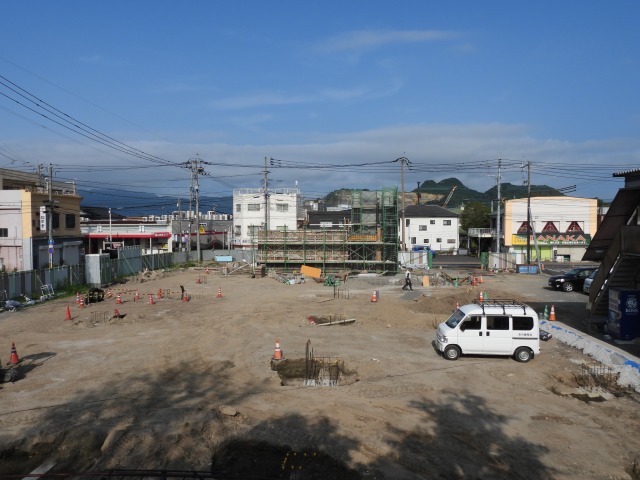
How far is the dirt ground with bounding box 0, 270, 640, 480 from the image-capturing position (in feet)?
29.0

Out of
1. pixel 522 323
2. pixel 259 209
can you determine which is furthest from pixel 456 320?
pixel 259 209

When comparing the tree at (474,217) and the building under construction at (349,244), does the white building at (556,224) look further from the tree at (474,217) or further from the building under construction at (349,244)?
the building under construction at (349,244)

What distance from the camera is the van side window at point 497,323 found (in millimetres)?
15273

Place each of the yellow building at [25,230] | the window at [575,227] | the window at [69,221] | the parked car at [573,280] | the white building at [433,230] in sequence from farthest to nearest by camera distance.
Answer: the white building at [433,230] < the window at [575,227] < the window at [69,221] < the yellow building at [25,230] < the parked car at [573,280]

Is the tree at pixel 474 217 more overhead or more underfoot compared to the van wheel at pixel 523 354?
more overhead

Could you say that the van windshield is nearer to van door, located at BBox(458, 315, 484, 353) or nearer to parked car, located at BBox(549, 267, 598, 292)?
van door, located at BBox(458, 315, 484, 353)

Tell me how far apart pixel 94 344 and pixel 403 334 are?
1227 cm

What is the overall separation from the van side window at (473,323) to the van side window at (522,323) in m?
1.12

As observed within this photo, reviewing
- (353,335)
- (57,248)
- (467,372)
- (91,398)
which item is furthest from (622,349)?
(57,248)

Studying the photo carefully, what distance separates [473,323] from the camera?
15.4 meters

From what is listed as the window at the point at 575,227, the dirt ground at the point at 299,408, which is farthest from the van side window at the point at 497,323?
the window at the point at 575,227

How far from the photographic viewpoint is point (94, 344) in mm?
17844

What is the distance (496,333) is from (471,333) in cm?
81

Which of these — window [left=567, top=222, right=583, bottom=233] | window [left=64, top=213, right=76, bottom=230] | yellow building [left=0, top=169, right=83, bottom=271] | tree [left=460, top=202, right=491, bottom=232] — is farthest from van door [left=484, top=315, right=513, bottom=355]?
tree [left=460, top=202, right=491, bottom=232]
